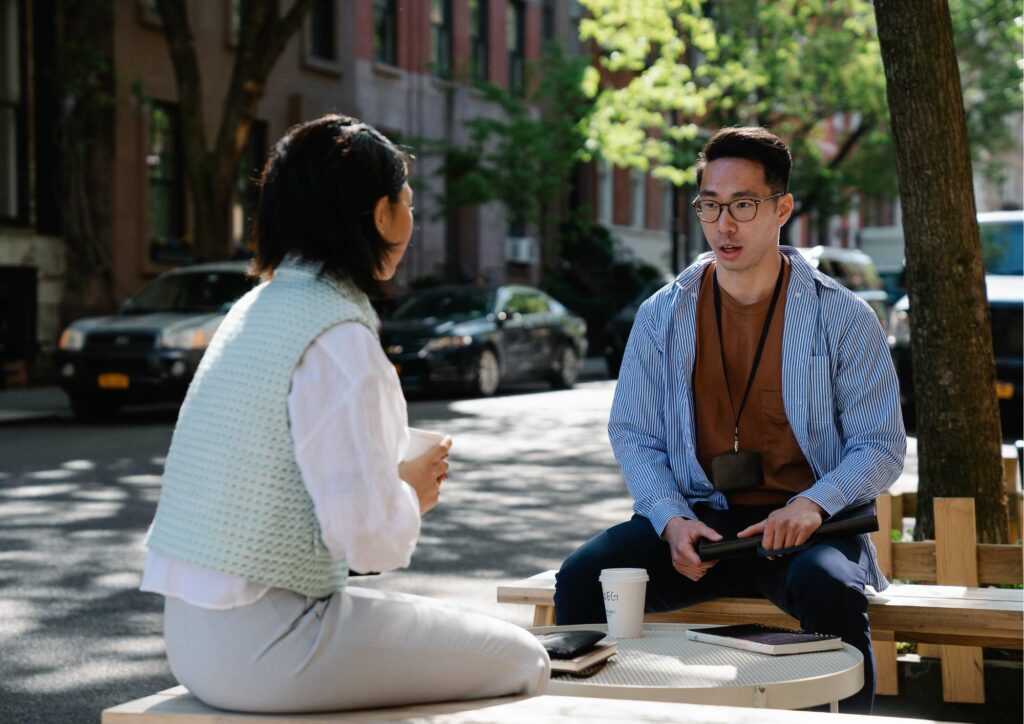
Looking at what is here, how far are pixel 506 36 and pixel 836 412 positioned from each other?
33.8 meters

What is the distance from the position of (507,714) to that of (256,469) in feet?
2.11

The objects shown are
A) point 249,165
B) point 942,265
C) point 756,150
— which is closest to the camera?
point 756,150

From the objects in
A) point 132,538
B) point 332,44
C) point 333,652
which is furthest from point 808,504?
point 332,44

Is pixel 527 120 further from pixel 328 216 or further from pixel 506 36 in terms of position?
pixel 328 216

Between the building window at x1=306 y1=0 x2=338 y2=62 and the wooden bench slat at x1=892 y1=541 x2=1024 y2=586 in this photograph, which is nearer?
the wooden bench slat at x1=892 y1=541 x2=1024 y2=586

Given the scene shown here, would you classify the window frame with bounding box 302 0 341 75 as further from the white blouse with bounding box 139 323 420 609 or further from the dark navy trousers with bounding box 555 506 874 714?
the white blouse with bounding box 139 323 420 609

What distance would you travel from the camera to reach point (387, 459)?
2955 mm

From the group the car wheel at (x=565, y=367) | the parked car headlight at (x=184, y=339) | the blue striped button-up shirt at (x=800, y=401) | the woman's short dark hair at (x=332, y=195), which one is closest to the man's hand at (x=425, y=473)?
the woman's short dark hair at (x=332, y=195)

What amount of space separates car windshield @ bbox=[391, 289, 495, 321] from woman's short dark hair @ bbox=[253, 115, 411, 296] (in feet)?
63.2

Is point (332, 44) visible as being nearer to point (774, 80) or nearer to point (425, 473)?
point (774, 80)

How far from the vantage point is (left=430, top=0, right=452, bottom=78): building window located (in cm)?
3497

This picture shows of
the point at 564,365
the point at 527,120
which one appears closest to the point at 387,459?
the point at 564,365

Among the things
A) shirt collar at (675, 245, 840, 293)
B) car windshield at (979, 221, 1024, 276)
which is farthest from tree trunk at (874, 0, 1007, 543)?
car windshield at (979, 221, 1024, 276)

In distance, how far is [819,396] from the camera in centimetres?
471
